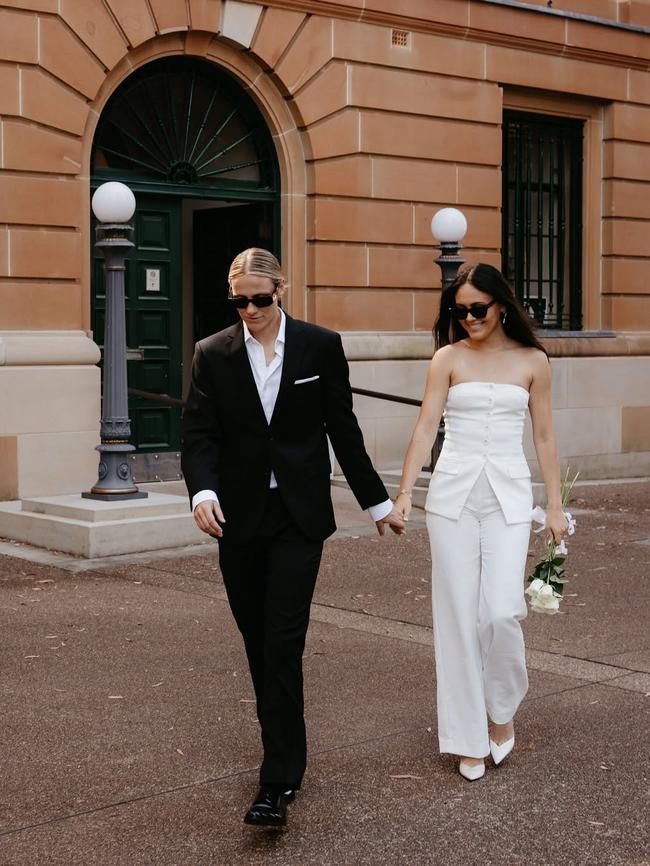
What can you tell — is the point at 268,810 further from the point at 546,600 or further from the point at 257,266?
the point at 257,266

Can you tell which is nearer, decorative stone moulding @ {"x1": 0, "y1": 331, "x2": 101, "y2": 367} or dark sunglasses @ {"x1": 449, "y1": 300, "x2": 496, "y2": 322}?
dark sunglasses @ {"x1": 449, "y1": 300, "x2": 496, "y2": 322}

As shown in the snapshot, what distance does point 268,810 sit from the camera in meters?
4.61

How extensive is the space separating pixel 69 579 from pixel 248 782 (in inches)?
171

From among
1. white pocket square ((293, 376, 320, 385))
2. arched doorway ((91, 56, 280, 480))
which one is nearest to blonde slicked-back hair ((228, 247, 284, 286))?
white pocket square ((293, 376, 320, 385))

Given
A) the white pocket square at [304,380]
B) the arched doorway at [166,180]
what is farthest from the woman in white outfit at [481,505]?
the arched doorway at [166,180]

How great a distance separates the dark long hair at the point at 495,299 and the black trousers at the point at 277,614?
3.59ft

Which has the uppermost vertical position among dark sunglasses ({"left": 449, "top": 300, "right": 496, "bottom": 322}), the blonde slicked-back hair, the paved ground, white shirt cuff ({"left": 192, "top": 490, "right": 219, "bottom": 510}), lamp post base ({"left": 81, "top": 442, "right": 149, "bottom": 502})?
the blonde slicked-back hair

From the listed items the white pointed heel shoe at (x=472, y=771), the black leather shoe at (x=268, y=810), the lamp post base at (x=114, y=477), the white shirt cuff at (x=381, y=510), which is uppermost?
the white shirt cuff at (x=381, y=510)

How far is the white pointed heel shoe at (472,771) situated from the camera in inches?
204

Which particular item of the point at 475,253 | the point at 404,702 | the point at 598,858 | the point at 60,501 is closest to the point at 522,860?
the point at 598,858

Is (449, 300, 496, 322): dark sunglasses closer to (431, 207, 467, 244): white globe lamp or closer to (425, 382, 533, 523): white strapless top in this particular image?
(425, 382, 533, 523): white strapless top

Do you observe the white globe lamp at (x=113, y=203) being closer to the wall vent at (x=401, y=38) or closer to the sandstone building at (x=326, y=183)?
the sandstone building at (x=326, y=183)

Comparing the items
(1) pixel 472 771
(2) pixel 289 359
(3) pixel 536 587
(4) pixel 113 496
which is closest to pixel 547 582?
(3) pixel 536 587

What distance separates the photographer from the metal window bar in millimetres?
16391
